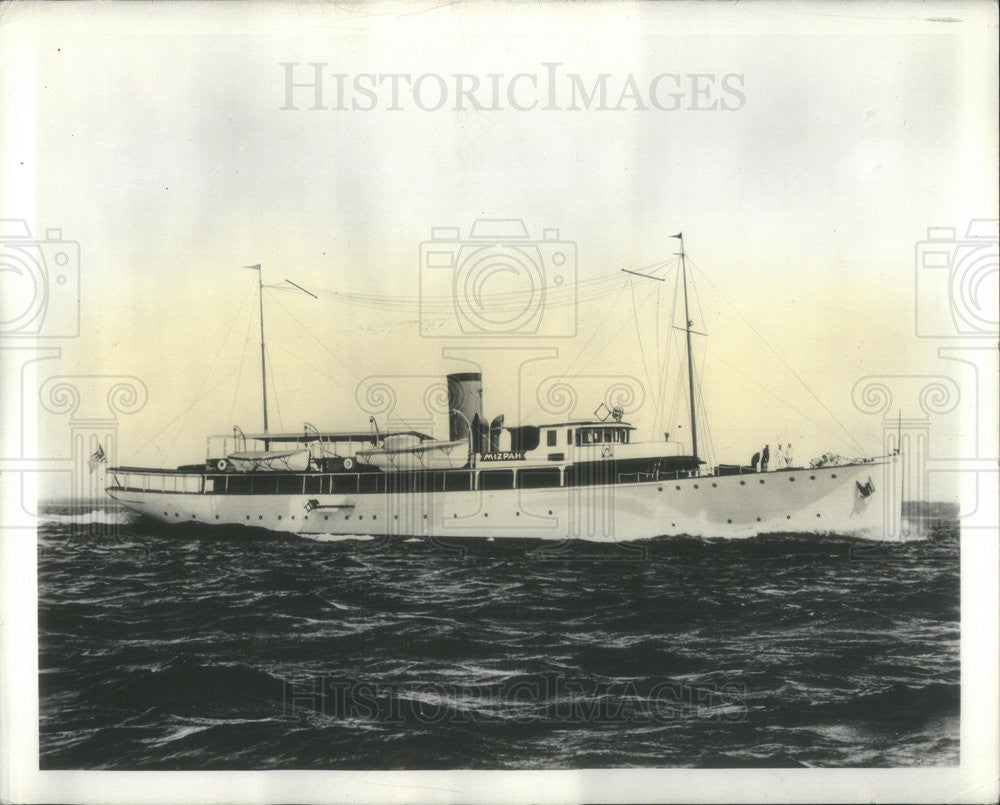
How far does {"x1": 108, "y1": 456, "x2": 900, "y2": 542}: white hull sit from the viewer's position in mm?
3668

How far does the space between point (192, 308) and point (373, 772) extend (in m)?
2.51

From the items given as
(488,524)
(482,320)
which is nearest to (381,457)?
(488,524)

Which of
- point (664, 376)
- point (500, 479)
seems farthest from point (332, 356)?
point (664, 376)

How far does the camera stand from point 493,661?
3.51 meters

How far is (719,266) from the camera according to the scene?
12.1 ft

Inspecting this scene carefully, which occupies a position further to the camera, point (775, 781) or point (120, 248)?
point (120, 248)

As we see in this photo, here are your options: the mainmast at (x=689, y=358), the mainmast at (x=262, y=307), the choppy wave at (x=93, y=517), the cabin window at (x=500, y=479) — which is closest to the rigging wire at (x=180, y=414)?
the mainmast at (x=262, y=307)

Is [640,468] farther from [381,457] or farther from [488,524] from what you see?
[381,457]

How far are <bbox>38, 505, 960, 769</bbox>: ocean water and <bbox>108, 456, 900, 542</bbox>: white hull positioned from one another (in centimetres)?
12

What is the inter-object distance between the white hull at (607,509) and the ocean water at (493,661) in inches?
4.9

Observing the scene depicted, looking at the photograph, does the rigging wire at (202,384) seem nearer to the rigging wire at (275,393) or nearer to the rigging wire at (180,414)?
the rigging wire at (180,414)

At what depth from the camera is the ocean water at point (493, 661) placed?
345 centimetres

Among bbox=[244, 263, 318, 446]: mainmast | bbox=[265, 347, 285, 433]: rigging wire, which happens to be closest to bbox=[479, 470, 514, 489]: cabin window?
bbox=[265, 347, 285, 433]: rigging wire

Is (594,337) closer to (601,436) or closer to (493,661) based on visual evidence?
(601,436)
